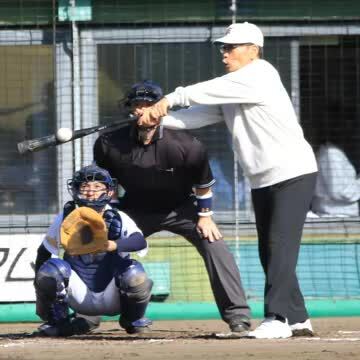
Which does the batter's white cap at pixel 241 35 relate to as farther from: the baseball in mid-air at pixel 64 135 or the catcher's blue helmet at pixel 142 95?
the baseball in mid-air at pixel 64 135

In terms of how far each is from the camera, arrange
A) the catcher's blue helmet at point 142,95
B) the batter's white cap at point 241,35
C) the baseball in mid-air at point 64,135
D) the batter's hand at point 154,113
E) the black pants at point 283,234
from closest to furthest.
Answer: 1. the batter's hand at point 154,113
2. the black pants at point 283,234
3. the batter's white cap at point 241,35
4. the baseball in mid-air at point 64,135
5. the catcher's blue helmet at point 142,95

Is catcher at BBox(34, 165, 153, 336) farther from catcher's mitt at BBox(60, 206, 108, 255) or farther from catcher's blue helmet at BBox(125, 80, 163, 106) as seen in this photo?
catcher's blue helmet at BBox(125, 80, 163, 106)

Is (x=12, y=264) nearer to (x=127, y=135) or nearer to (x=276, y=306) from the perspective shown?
(x=127, y=135)

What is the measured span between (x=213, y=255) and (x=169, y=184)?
577mm

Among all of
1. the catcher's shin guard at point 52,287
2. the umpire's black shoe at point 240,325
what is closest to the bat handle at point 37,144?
the catcher's shin guard at point 52,287

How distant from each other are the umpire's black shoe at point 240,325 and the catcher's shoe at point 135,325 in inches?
23.9

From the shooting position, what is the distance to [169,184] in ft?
28.7

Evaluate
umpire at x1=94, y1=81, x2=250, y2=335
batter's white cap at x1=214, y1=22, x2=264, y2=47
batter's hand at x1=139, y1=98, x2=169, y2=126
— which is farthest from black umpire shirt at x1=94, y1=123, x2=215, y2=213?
batter's white cap at x1=214, y1=22, x2=264, y2=47

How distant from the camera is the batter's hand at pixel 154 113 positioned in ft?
25.3

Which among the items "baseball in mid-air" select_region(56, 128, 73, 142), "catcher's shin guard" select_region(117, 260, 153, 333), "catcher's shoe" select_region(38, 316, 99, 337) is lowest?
"catcher's shoe" select_region(38, 316, 99, 337)

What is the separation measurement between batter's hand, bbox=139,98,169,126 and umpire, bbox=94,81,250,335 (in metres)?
0.64

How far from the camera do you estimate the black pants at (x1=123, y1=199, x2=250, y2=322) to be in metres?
8.59

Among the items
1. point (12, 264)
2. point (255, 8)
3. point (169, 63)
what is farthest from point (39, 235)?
point (255, 8)

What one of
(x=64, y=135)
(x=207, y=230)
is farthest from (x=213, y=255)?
(x=64, y=135)
